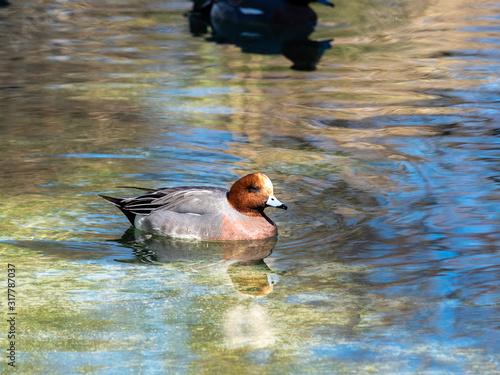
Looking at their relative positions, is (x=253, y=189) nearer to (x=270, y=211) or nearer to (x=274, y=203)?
(x=274, y=203)

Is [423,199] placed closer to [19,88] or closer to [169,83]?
[169,83]

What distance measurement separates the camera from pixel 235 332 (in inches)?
227

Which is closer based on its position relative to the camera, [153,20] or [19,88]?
[19,88]

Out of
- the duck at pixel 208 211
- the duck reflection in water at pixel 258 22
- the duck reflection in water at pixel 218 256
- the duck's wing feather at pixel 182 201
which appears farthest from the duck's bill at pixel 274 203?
the duck reflection in water at pixel 258 22

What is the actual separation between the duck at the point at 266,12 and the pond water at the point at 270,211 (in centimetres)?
141

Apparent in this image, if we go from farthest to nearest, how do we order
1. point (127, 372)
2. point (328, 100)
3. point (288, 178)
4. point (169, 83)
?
point (169, 83) → point (328, 100) → point (288, 178) → point (127, 372)

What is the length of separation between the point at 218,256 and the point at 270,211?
3.93 feet

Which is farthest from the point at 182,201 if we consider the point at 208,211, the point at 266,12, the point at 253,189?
the point at 266,12

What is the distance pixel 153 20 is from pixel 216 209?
33.3 ft

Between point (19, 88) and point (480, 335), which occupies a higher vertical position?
point (480, 335)

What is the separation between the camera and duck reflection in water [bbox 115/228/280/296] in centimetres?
672

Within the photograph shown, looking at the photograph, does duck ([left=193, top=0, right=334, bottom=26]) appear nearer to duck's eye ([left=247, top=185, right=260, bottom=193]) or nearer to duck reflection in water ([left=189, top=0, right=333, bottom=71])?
duck reflection in water ([left=189, top=0, right=333, bottom=71])

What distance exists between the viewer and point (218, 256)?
7.30 m

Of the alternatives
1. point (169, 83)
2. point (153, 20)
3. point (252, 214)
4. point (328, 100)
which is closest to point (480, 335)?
point (252, 214)
